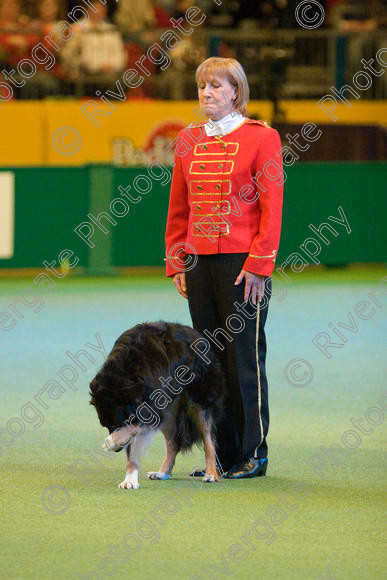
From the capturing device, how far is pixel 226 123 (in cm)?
516

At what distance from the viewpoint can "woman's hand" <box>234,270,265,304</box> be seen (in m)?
5.07

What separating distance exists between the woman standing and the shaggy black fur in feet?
0.62

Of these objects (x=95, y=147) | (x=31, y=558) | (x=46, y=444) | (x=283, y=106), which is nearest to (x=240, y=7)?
(x=283, y=106)

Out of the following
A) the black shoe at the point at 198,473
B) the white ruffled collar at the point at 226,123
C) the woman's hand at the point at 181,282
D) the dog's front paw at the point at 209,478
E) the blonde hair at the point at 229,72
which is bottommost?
the black shoe at the point at 198,473

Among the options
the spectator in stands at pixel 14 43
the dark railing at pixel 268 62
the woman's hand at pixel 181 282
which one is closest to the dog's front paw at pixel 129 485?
the woman's hand at pixel 181 282

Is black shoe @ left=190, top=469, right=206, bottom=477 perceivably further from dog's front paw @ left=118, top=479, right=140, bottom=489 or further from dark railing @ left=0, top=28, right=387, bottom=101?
dark railing @ left=0, top=28, right=387, bottom=101

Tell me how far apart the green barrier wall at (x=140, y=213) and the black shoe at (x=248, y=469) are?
908 cm

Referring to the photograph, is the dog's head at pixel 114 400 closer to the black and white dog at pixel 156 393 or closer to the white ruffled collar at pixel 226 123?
the black and white dog at pixel 156 393

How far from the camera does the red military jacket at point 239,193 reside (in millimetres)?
5051

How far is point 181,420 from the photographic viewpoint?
16.7 ft

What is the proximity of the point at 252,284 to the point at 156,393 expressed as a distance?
0.69 metres

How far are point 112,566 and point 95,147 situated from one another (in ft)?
40.4

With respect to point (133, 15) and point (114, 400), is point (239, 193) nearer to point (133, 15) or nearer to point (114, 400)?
point (114, 400)

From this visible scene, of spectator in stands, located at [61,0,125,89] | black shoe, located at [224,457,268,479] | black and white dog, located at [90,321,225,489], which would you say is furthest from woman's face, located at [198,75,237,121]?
spectator in stands, located at [61,0,125,89]
